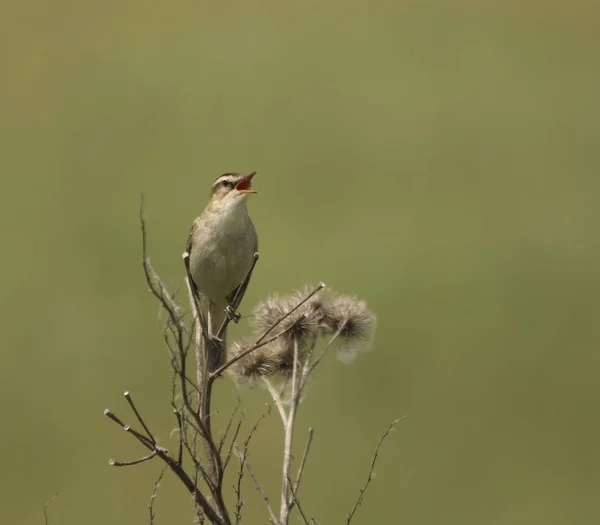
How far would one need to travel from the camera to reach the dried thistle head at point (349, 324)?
3596 millimetres

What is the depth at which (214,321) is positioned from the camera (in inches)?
194

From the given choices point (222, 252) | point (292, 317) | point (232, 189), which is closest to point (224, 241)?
point (222, 252)

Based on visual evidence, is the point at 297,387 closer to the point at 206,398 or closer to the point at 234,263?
the point at 206,398

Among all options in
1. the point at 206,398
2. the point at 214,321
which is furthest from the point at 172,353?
the point at 214,321

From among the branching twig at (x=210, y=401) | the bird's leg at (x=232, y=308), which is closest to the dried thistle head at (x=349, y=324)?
the branching twig at (x=210, y=401)

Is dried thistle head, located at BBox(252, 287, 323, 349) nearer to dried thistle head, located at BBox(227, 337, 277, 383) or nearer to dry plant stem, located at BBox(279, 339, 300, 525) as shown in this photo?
dried thistle head, located at BBox(227, 337, 277, 383)

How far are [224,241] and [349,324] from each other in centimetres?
112

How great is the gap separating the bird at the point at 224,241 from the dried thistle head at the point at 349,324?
3.10 feet

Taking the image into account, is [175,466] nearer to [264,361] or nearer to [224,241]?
[264,361]

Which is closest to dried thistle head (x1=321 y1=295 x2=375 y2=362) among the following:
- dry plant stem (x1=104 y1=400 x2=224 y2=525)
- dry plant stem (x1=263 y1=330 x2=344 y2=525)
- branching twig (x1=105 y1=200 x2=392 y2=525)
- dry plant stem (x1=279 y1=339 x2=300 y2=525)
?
branching twig (x1=105 y1=200 x2=392 y2=525)

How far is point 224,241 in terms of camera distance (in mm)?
4469

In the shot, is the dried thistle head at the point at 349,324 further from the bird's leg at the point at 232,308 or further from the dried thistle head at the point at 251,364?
the bird's leg at the point at 232,308

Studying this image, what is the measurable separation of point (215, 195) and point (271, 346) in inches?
53.7

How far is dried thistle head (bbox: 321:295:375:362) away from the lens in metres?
3.60
